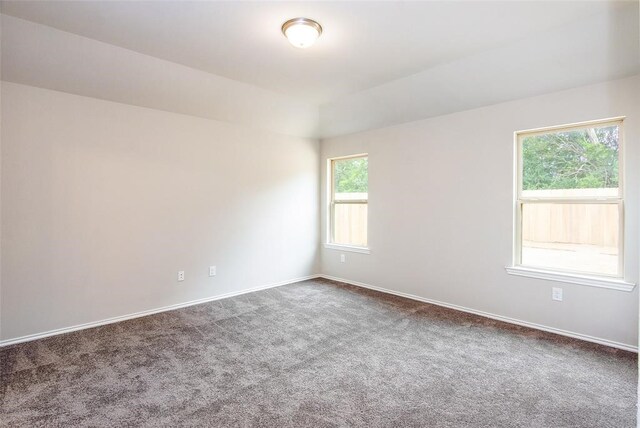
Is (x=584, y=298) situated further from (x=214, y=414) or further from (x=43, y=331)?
(x=43, y=331)

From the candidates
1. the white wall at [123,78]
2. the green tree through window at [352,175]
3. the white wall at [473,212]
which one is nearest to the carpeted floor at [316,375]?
the white wall at [473,212]

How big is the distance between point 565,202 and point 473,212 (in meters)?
0.85

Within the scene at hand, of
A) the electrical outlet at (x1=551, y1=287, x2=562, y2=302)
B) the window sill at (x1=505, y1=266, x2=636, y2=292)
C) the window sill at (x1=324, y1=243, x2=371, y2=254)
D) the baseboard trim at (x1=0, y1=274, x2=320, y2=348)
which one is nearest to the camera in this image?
the window sill at (x1=505, y1=266, x2=636, y2=292)

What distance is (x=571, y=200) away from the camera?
3115 mm

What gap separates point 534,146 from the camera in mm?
3344

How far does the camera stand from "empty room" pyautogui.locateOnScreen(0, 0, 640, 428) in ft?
7.25

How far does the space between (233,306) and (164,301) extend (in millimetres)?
791

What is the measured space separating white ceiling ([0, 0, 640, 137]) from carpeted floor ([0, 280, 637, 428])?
7.87 feet

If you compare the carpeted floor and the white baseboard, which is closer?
the carpeted floor

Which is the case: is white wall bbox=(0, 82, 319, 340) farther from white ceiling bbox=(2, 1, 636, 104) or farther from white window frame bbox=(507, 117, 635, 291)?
white window frame bbox=(507, 117, 635, 291)

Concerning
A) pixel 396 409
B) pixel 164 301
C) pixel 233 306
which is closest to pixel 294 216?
pixel 233 306

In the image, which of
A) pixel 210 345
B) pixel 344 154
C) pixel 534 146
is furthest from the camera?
pixel 344 154

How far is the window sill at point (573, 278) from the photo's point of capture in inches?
110

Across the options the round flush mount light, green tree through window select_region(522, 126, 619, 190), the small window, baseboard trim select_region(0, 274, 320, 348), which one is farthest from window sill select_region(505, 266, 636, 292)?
baseboard trim select_region(0, 274, 320, 348)
